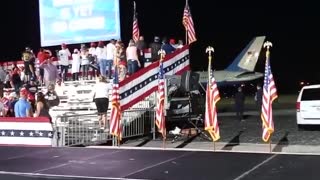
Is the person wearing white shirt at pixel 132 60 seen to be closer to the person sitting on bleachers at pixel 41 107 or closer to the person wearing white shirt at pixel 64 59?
the person wearing white shirt at pixel 64 59

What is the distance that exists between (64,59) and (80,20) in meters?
1.87

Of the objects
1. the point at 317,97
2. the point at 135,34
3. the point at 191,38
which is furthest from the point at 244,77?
the point at 317,97

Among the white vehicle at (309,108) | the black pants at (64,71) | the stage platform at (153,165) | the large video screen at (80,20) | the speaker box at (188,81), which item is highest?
the large video screen at (80,20)

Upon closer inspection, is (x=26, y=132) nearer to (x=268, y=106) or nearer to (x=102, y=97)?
(x=102, y=97)

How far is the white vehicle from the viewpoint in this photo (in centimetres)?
2030

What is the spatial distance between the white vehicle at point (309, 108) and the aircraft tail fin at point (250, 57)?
27.1 meters

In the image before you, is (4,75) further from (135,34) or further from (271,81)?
(271,81)

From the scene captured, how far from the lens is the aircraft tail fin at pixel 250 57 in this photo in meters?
47.9

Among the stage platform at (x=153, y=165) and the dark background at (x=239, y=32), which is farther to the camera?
the dark background at (x=239, y=32)

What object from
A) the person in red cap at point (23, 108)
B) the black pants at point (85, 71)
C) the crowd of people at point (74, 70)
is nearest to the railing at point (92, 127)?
the crowd of people at point (74, 70)

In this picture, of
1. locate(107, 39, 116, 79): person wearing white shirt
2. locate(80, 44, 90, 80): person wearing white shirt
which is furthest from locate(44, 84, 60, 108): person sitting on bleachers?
locate(80, 44, 90, 80): person wearing white shirt

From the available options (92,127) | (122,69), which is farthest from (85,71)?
(92,127)

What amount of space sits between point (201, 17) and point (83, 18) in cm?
6413

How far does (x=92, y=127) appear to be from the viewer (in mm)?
18609
